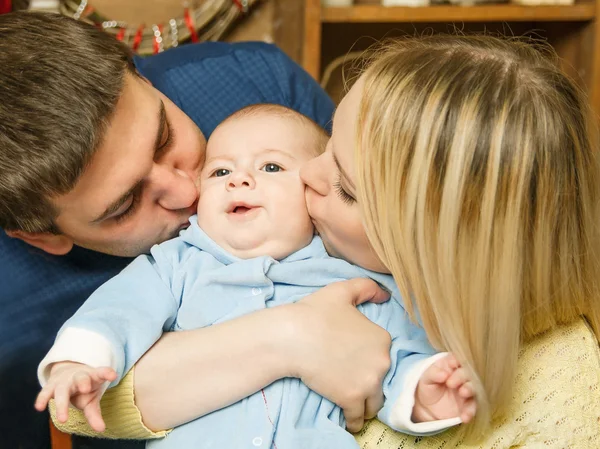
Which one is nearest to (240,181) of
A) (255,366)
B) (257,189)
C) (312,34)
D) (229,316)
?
(257,189)

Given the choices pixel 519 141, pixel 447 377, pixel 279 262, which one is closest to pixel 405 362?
pixel 447 377

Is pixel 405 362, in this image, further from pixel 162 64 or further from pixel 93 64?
pixel 162 64

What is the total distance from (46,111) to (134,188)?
0.21m

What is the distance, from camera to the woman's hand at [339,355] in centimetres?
109

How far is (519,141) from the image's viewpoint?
94 centimetres

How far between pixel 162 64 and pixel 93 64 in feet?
1.51

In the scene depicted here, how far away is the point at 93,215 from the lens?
50.6 inches

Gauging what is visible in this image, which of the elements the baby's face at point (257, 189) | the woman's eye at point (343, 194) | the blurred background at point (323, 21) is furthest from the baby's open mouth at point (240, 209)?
the blurred background at point (323, 21)

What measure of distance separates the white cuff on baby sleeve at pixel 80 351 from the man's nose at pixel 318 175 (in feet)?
1.39

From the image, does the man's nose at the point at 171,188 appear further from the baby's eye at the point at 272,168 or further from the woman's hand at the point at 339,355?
the woman's hand at the point at 339,355

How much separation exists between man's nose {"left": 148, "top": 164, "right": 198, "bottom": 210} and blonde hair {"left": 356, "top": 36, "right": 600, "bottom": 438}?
0.42 meters

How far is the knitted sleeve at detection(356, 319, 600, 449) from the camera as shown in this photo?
1113mm

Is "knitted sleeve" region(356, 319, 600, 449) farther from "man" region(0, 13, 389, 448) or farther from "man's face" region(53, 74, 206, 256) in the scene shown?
"man's face" region(53, 74, 206, 256)

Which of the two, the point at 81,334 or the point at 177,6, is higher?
the point at 177,6
